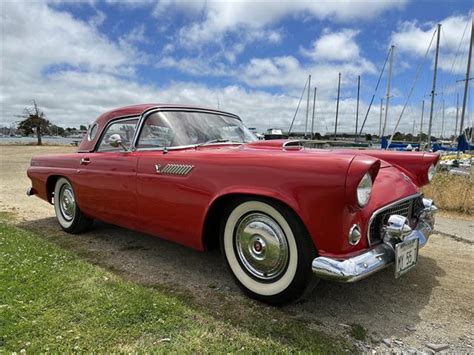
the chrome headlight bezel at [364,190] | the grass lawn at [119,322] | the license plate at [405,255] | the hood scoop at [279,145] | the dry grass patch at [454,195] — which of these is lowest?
the grass lawn at [119,322]

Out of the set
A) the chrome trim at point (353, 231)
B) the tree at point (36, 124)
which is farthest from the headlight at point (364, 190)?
the tree at point (36, 124)

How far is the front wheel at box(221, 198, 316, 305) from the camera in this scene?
7.79 feet

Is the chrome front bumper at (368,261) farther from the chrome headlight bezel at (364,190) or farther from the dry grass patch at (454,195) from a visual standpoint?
the dry grass patch at (454,195)

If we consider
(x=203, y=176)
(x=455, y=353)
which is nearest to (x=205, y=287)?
(x=203, y=176)

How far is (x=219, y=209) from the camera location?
2.86 meters

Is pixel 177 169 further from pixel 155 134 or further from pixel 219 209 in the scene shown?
pixel 155 134

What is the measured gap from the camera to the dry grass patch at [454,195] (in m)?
6.09

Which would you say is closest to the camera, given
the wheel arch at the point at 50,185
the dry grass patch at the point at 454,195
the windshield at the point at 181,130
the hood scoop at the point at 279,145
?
the hood scoop at the point at 279,145

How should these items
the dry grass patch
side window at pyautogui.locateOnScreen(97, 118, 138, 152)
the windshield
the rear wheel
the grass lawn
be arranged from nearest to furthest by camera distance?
the grass lawn
the windshield
side window at pyautogui.locateOnScreen(97, 118, 138, 152)
the rear wheel
the dry grass patch

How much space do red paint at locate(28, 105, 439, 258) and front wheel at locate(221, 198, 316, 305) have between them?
0.10m

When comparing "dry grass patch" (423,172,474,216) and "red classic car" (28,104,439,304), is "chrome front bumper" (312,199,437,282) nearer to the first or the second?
"red classic car" (28,104,439,304)

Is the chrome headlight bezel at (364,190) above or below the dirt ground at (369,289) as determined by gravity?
above

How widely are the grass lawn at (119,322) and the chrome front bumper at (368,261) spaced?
42cm

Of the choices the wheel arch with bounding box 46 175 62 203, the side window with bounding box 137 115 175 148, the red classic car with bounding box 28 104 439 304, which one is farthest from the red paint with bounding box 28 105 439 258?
the wheel arch with bounding box 46 175 62 203
